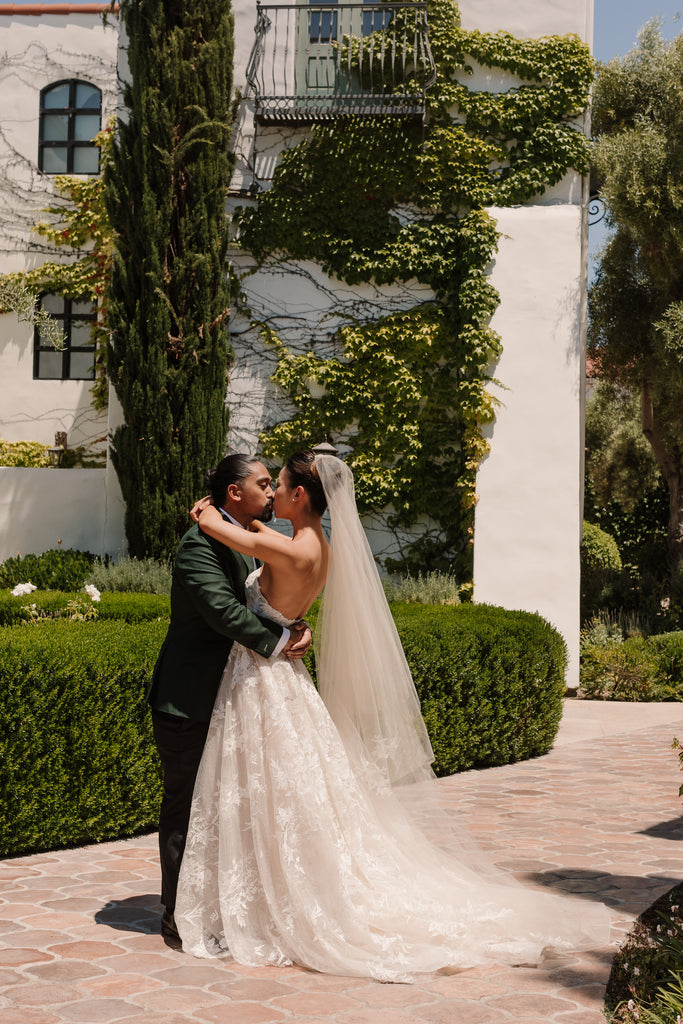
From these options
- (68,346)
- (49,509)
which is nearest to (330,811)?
(49,509)

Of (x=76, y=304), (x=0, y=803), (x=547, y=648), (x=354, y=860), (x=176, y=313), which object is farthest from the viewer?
(x=76, y=304)

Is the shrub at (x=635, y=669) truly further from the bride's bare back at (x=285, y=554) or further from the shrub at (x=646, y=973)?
the bride's bare back at (x=285, y=554)

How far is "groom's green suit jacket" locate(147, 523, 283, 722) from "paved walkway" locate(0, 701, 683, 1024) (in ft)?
3.44

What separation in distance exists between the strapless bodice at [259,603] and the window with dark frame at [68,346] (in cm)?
1150

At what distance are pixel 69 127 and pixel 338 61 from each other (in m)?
5.00

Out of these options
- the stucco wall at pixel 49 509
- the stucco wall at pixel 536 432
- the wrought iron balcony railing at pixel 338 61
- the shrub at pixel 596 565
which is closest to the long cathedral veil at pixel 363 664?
the stucco wall at pixel 536 432

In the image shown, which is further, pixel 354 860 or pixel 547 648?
pixel 547 648

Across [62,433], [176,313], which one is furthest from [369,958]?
[62,433]

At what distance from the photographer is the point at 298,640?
15.6 ft

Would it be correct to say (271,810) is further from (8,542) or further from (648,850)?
(8,542)

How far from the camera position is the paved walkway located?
3.79 meters

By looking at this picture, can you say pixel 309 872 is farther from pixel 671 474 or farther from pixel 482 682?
pixel 671 474

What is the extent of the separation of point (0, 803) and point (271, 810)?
6.56ft

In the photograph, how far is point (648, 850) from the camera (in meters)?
6.31
